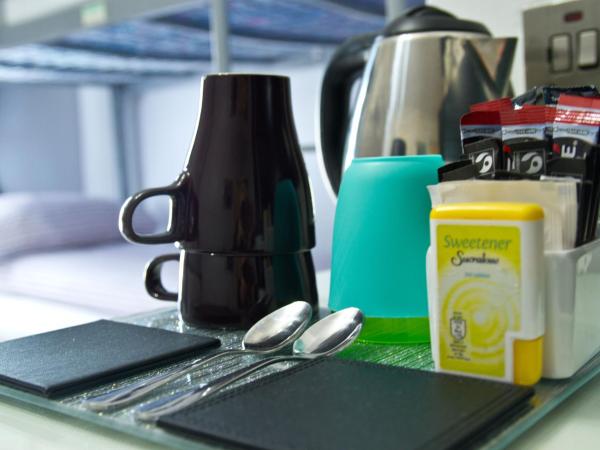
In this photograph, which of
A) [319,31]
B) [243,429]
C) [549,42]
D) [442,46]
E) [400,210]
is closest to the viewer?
[243,429]

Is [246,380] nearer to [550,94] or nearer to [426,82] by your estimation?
[550,94]

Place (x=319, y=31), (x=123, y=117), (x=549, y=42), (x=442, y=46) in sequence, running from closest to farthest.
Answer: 1. (x=442, y=46)
2. (x=549, y=42)
3. (x=319, y=31)
4. (x=123, y=117)

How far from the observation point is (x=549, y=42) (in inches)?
30.5

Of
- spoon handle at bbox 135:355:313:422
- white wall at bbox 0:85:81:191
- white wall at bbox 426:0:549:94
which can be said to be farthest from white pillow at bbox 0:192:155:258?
spoon handle at bbox 135:355:313:422

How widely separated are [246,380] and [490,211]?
0.16 meters

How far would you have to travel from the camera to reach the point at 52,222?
75.7 inches

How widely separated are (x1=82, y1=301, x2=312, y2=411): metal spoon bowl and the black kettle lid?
13.0 inches

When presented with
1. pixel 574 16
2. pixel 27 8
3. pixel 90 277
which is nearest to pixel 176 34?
pixel 27 8

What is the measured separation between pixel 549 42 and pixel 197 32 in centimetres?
122

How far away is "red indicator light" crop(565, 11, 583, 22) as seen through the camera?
754 mm

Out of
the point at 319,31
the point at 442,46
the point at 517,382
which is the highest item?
the point at 319,31

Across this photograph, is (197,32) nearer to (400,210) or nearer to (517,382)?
(400,210)

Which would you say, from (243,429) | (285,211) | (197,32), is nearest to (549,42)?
(285,211)

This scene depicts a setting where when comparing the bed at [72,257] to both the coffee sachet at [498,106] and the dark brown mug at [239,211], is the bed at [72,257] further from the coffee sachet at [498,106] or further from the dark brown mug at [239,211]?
the coffee sachet at [498,106]
